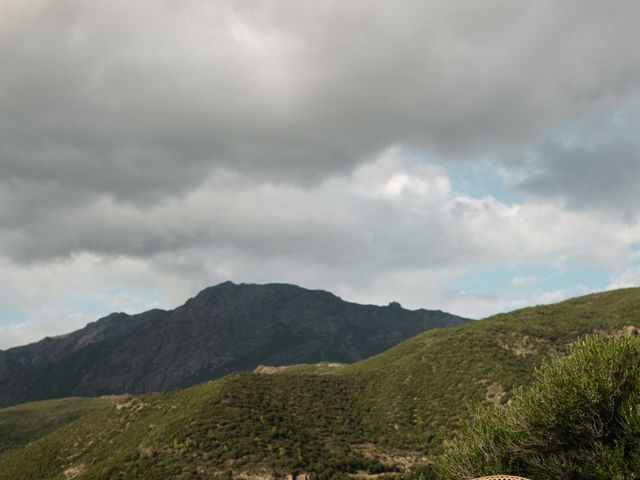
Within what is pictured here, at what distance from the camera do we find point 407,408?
270 feet

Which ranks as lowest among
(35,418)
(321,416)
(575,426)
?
(321,416)

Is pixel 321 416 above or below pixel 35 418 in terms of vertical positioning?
below

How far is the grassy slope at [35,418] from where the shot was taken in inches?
4774

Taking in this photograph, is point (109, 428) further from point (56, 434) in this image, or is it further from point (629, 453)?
point (629, 453)

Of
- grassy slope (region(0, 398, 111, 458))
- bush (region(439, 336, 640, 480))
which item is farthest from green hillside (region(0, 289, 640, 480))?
grassy slope (region(0, 398, 111, 458))

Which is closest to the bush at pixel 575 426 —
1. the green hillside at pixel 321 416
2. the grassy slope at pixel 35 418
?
the green hillside at pixel 321 416

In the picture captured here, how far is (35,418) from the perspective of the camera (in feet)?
451

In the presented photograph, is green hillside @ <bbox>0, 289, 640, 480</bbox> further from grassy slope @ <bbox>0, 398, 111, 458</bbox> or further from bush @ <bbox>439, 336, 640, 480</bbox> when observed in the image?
grassy slope @ <bbox>0, 398, 111, 458</bbox>

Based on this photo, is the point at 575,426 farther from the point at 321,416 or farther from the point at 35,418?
the point at 35,418

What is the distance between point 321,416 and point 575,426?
5718 centimetres

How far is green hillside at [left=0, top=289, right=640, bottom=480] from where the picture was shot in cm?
6247

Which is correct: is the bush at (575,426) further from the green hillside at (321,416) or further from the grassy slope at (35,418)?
the grassy slope at (35,418)

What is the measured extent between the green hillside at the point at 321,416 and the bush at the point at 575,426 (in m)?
Answer: 32.0

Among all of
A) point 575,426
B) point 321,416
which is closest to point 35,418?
point 321,416
